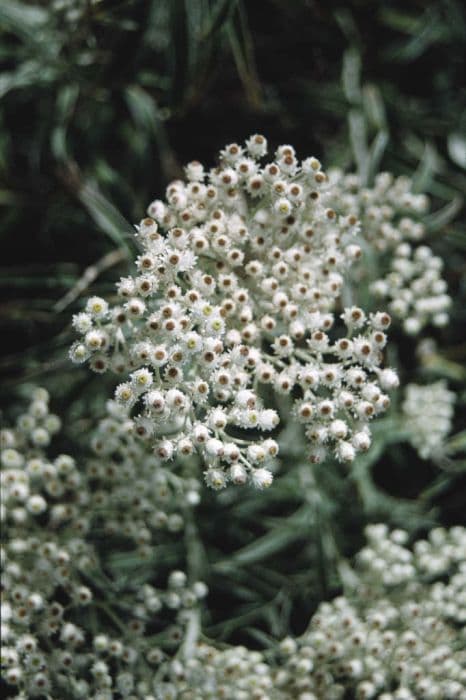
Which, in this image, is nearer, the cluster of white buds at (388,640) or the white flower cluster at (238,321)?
the white flower cluster at (238,321)

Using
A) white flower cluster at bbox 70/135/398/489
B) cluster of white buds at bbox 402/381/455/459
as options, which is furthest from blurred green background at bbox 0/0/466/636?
white flower cluster at bbox 70/135/398/489

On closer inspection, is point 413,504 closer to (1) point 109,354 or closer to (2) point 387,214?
(2) point 387,214

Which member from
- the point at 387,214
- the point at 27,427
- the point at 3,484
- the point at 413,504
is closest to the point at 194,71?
the point at 387,214

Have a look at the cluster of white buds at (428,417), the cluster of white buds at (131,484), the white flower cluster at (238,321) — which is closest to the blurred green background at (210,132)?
the cluster of white buds at (428,417)

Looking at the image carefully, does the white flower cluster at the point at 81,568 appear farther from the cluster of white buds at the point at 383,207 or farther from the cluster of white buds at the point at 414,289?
the cluster of white buds at the point at 383,207

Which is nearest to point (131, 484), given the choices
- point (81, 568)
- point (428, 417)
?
point (81, 568)

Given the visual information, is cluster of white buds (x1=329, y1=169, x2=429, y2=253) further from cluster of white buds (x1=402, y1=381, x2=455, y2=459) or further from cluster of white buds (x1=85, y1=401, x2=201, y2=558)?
cluster of white buds (x1=85, y1=401, x2=201, y2=558)
